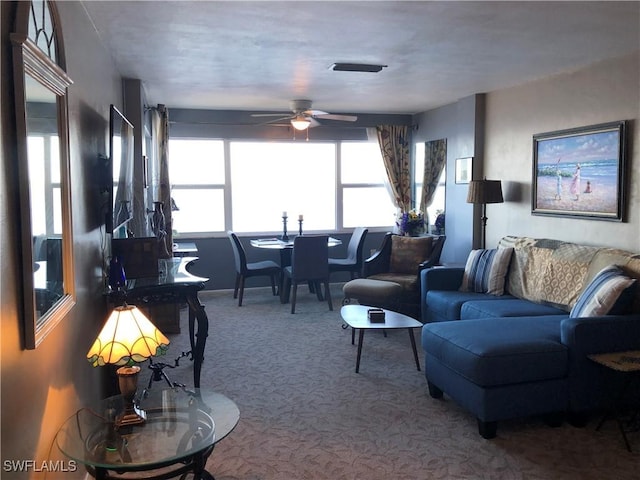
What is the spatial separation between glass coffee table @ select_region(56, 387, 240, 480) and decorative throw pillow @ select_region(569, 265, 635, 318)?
236cm

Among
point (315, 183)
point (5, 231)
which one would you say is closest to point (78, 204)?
point (5, 231)

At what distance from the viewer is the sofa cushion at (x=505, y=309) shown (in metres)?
4.04

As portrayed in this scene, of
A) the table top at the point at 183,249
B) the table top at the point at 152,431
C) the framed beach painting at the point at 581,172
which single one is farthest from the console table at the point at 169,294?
the framed beach painting at the point at 581,172

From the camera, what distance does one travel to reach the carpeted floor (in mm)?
2701

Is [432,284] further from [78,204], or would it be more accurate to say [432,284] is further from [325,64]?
[78,204]

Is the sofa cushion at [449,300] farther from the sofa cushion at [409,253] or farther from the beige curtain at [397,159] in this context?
the beige curtain at [397,159]

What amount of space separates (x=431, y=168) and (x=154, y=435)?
569 cm

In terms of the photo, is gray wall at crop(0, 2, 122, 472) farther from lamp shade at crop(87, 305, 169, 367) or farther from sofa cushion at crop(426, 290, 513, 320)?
sofa cushion at crop(426, 290, 513, 320)

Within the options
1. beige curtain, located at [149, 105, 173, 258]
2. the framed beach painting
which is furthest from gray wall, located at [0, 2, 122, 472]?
the framed beach painting

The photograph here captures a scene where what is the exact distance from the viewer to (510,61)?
13.8ft

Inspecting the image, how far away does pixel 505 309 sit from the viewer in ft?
13.5

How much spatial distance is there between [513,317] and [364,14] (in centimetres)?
234

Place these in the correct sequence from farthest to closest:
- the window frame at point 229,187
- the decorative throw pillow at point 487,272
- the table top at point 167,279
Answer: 1. the window frame at point 229,187
2. the decorative throw pillow at point 487,272
3. the table top at point 167,279

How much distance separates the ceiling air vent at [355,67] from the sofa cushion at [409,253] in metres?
2.12
